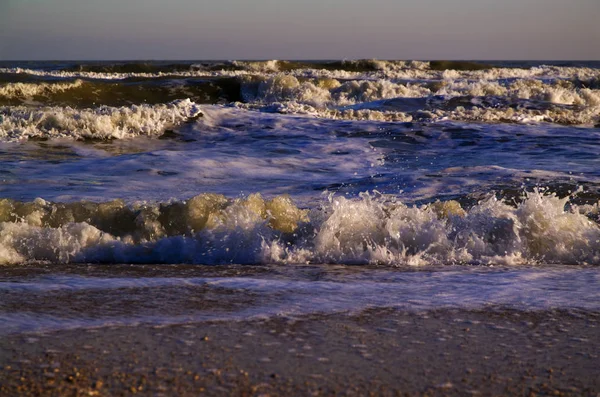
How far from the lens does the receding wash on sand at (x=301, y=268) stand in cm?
282

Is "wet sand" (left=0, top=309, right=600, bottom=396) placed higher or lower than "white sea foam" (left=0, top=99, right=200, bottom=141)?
higher

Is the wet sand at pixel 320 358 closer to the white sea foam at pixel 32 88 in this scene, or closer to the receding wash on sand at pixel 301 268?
the receding wash on sand at pixel 301 268

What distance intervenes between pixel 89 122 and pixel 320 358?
11.3m

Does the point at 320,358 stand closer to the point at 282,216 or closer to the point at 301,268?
the point at 301,268

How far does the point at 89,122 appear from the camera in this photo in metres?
13.4

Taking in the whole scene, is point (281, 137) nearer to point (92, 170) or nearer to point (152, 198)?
point (92, 170)

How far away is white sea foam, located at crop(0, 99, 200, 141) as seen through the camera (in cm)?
1291

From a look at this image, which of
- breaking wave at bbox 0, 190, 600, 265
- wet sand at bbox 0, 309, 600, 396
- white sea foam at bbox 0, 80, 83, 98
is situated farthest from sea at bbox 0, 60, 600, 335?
white sea foam at bbox 0, 80, 83, 98

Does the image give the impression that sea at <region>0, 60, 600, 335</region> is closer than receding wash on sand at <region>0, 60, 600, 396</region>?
No

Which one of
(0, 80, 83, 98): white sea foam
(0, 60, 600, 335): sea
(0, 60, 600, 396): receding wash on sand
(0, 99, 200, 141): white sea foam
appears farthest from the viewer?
(0, 80, 83, 98): white sea foam

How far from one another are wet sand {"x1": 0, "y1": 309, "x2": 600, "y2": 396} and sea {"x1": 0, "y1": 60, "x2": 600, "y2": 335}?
0.24m

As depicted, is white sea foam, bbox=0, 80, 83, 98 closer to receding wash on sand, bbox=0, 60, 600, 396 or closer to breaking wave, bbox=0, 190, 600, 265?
receding wash on sand, bbox=0, 60, 600, 396

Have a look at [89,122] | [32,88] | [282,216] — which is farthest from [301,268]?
[32,88]

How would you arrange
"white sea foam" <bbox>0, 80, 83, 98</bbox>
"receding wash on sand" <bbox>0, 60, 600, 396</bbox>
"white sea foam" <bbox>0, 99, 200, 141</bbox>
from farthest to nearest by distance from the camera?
"white sea foam" <bbox>0, 80, 83, 98</bbox> → "white sea foam" <bbox>0, 99, 200, 141</bbox> → "receding wash on sand" <bbox>0, 60, 600, 396</bbox>
